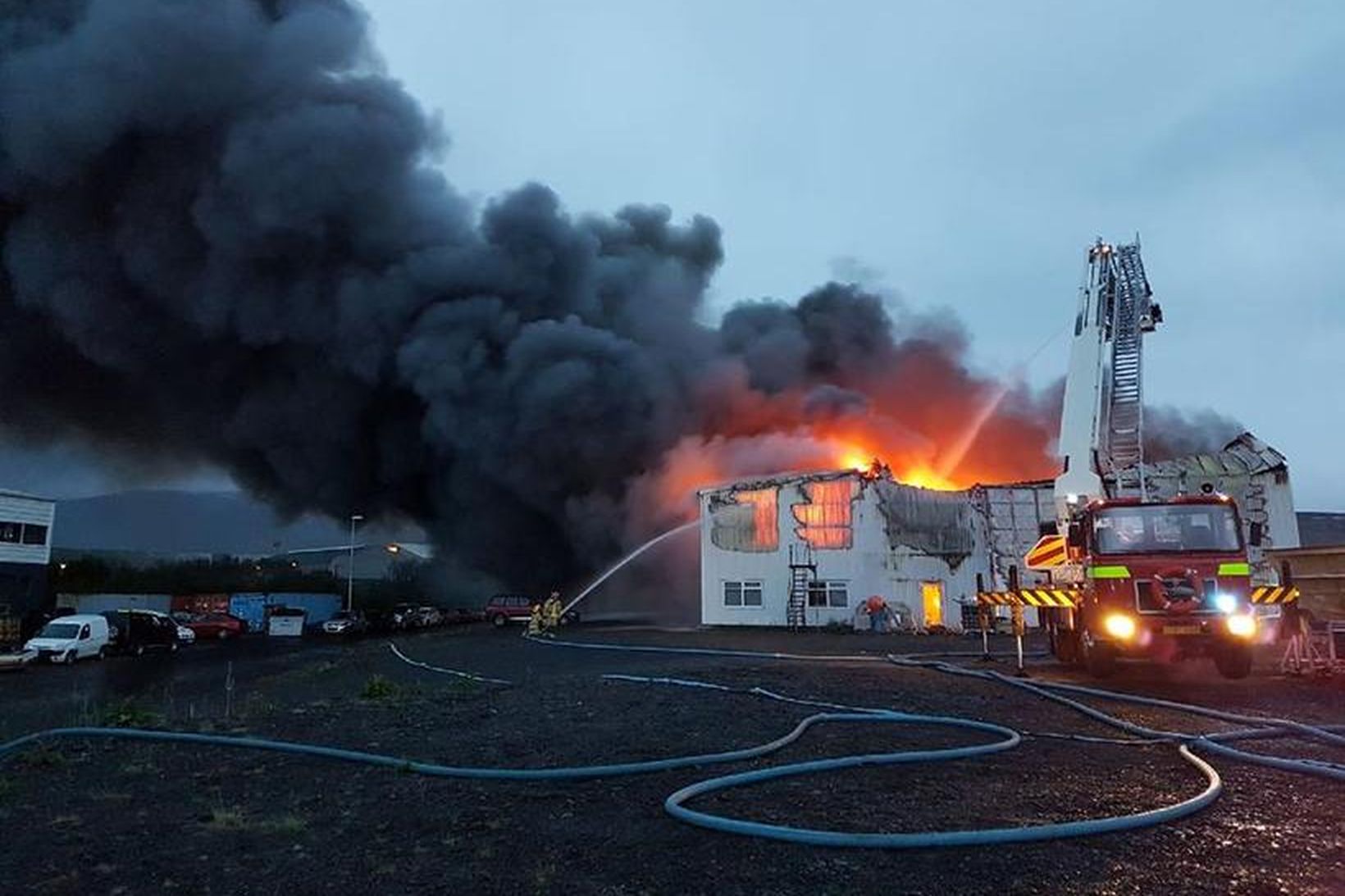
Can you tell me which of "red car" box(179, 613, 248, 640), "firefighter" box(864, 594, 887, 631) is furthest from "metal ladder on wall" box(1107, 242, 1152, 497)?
"red car" box(179, 613, 248, 640)

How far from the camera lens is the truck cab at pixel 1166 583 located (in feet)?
38.4

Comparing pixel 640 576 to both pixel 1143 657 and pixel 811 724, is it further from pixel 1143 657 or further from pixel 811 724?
pixel 811 724

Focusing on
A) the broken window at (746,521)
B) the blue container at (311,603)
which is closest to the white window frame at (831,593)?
the broken window at (746,521)

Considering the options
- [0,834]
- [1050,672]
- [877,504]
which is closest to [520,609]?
[877,504]

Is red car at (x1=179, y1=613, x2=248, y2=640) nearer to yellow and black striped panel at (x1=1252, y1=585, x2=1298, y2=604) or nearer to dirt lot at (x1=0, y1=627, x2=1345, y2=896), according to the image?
dirt lot at (x1=0, y1=627, x2=1345, y2=896)

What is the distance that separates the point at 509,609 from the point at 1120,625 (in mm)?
30169

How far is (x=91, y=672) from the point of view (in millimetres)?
20141

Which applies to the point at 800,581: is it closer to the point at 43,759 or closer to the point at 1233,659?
the point at 1233,659

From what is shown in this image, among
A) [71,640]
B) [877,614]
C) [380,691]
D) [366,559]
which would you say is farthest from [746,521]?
[366,559]

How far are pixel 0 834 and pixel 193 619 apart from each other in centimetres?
3724

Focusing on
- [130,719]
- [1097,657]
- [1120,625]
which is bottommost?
[130,719]

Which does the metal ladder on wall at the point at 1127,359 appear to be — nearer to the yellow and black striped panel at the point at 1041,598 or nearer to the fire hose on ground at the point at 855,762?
the yellow and black striped panel at the point at 1041,598

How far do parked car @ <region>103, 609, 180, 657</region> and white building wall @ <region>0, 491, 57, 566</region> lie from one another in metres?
11.2

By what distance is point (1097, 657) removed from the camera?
12.3 metres
